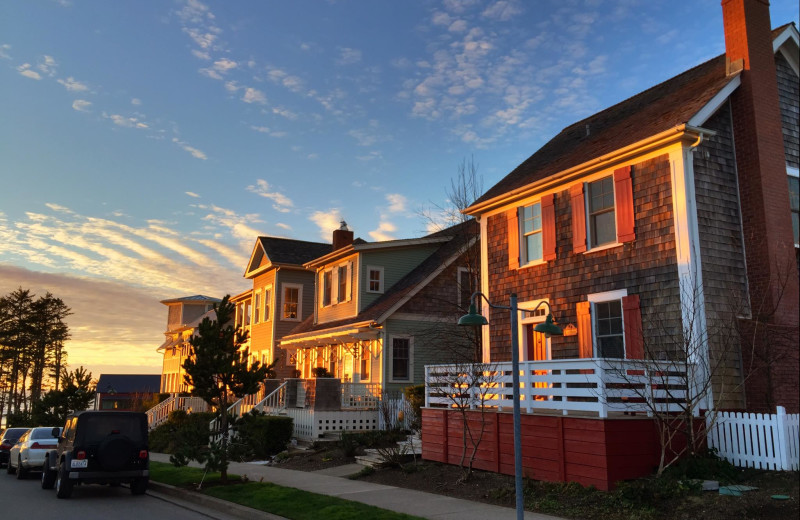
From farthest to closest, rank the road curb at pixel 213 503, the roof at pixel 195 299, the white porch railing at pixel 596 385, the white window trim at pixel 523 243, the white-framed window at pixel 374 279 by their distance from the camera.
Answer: the roof at pixel 195 299 → the white-framed window at pixel 374 279 → the white window trim at pixel 523 243 → the white porch railing at pixel 596 385 → the road curb at pixel 213 503

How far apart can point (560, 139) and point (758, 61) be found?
6484mm

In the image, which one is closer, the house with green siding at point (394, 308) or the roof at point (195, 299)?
the house with green siding at point (394, 308)

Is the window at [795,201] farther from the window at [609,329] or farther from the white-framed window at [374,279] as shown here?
the white-framed window at [374,279]

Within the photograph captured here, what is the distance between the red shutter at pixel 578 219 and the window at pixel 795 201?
179 inches

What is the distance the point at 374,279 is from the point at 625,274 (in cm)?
1452

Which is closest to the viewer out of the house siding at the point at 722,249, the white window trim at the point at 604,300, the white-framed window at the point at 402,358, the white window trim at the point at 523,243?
the house siding at the point at 722,249

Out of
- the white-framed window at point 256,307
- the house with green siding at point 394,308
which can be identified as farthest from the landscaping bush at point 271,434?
the white-framed window at point 256,307

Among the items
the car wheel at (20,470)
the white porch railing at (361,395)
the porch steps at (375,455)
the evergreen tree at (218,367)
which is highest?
the evergreen tree at (218,367)

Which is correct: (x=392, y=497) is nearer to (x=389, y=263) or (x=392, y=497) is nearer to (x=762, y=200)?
(x=762, y=200)

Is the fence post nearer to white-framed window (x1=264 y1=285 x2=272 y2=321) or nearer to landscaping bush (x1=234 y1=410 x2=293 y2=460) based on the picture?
landscaping bush (x1=234 y1=410 x2=293 y2=460)

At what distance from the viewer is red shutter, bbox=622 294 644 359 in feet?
44.3

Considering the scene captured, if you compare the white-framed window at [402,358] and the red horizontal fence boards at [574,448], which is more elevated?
the white-framed window at [402,358]

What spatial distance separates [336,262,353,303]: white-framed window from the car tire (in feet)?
46.6

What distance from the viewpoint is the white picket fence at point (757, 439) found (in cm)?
1088
